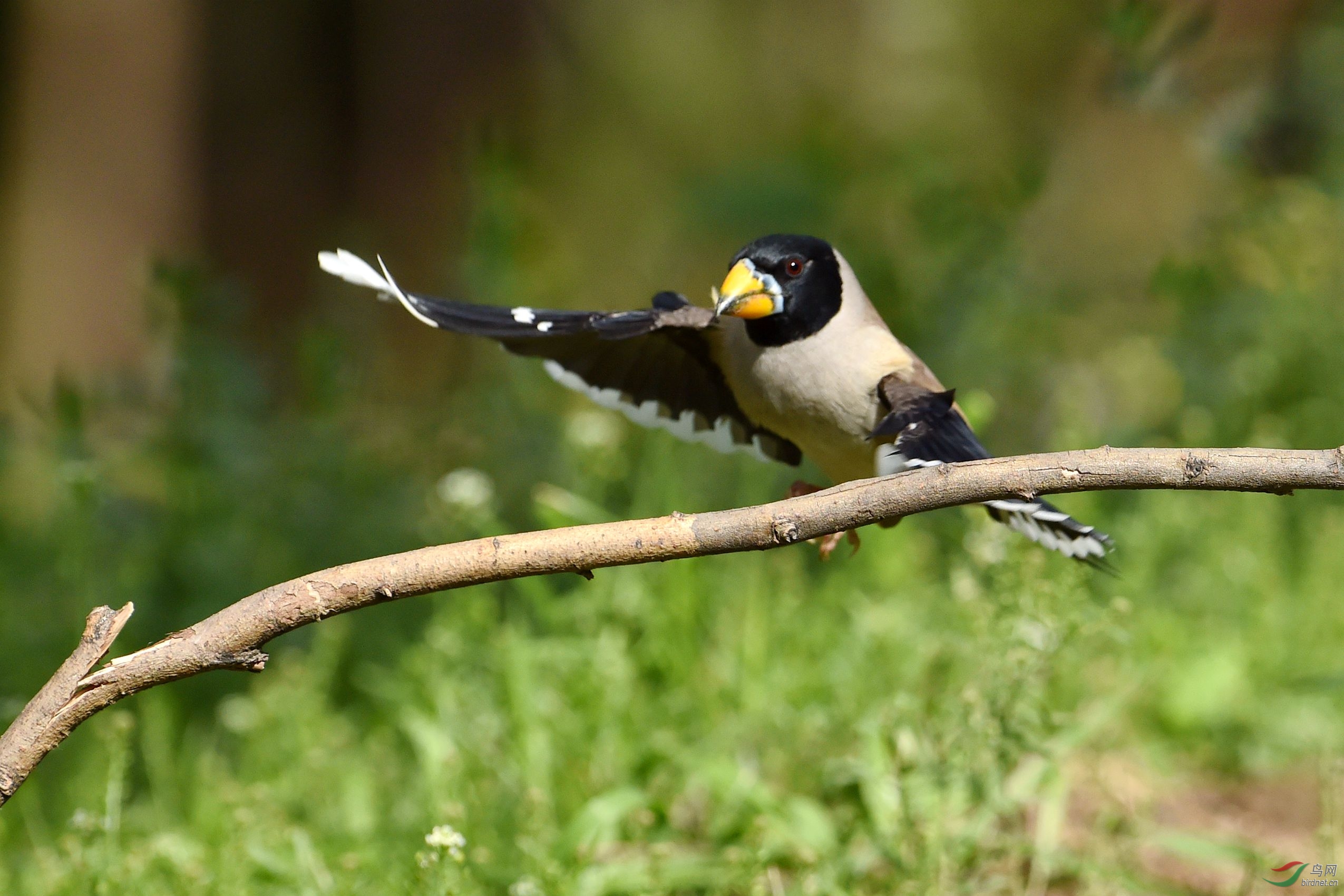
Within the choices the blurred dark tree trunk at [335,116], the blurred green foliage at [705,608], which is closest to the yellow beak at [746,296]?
the blurred green foliage at [705,608]

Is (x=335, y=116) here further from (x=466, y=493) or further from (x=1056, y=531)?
(x=1056, y=531)

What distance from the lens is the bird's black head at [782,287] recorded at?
259 cm

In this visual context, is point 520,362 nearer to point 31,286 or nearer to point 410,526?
point 410,526

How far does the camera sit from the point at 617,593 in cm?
336

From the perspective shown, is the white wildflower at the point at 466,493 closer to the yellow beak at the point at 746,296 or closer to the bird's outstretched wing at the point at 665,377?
the bird's outstretched wing at the point at 665,377

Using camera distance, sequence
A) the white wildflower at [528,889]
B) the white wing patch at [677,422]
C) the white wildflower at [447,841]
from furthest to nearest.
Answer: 1. the white wing patch at [677,422]
2. the white wildflower at [528,889]
3. the white wildflower at [447,841]

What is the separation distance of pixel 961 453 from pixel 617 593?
1.42 metres

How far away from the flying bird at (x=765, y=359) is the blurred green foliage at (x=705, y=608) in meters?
0.37

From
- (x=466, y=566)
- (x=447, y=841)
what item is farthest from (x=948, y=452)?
(x=447, y=841)

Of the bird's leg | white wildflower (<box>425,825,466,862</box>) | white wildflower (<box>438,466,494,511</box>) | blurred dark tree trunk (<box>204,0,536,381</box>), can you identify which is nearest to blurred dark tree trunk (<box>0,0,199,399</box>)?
blurred dark tree trunk (<box>204,0,536,381</box>)

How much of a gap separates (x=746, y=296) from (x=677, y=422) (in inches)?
21.8

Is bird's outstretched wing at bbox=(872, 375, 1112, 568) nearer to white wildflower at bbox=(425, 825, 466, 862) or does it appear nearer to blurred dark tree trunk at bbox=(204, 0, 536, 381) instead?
white wildflower at bbox=(425, 825, 466, 862)

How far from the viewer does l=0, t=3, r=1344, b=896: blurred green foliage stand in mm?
2652

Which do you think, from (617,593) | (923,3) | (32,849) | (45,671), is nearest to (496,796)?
(617,593)
